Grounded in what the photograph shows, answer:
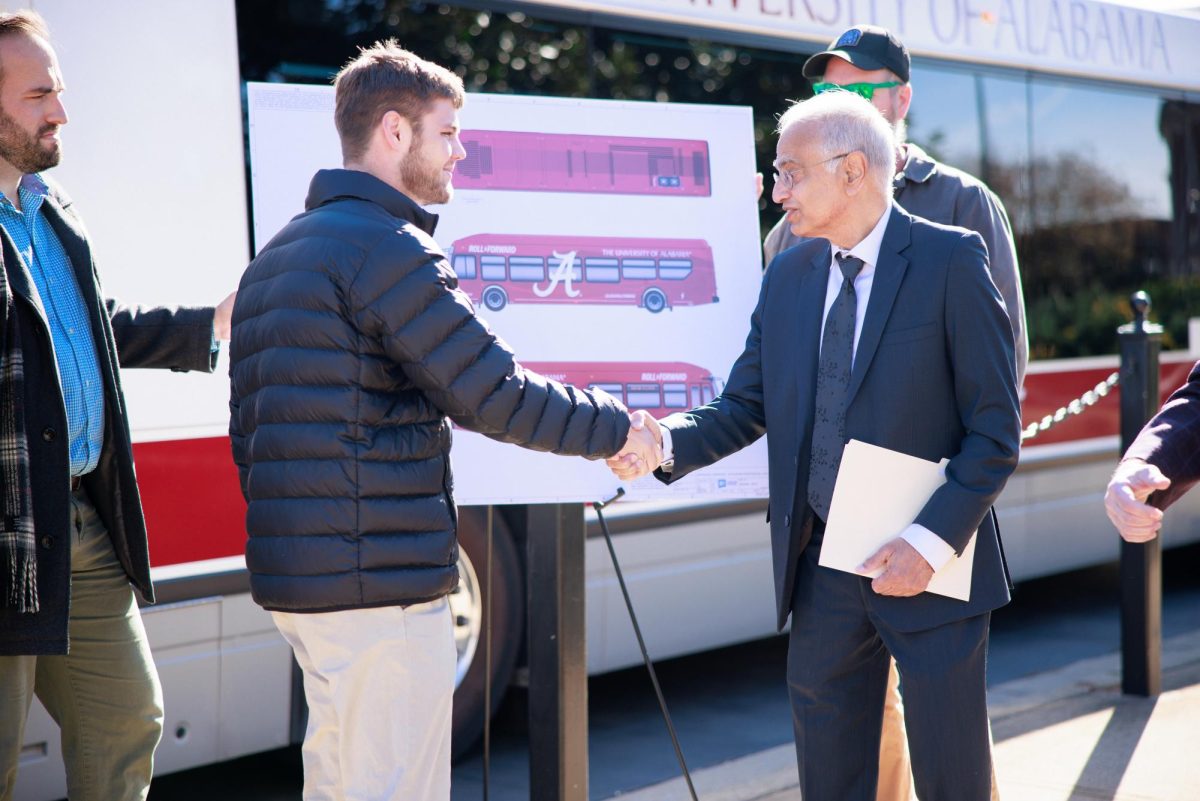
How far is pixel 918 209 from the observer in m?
3.69

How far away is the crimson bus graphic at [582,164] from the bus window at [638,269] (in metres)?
0.19

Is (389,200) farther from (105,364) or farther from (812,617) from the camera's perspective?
(812,617)

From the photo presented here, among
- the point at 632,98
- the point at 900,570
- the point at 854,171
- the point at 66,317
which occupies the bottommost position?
the point at 900,570

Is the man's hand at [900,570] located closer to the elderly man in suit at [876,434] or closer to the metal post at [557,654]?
the elderly man in suit at [876,434]

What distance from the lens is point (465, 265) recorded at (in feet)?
11.7

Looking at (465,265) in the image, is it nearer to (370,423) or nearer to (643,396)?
(643,396)

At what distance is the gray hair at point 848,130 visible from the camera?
293 centimetres

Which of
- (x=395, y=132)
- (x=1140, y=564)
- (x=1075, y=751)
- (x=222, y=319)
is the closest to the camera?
(x=395, y=132)

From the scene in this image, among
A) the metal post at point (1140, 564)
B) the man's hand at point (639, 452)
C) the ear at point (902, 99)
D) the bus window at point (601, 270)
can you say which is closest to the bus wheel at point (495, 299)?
the bus window at point (601, 270)

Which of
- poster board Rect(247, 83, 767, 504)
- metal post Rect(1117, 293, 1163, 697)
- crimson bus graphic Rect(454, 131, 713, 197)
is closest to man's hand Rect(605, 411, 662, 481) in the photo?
poster board Rect(247, 83, 767, 504)

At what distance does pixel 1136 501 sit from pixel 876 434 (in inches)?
20.5

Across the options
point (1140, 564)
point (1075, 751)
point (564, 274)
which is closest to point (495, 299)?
point (564, 274)

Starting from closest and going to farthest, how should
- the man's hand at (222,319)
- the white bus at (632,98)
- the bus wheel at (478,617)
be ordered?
the man's hand at (222,319), the white bus at (632,98), the bus wheel at (478,617)

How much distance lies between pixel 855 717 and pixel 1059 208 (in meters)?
5.06
